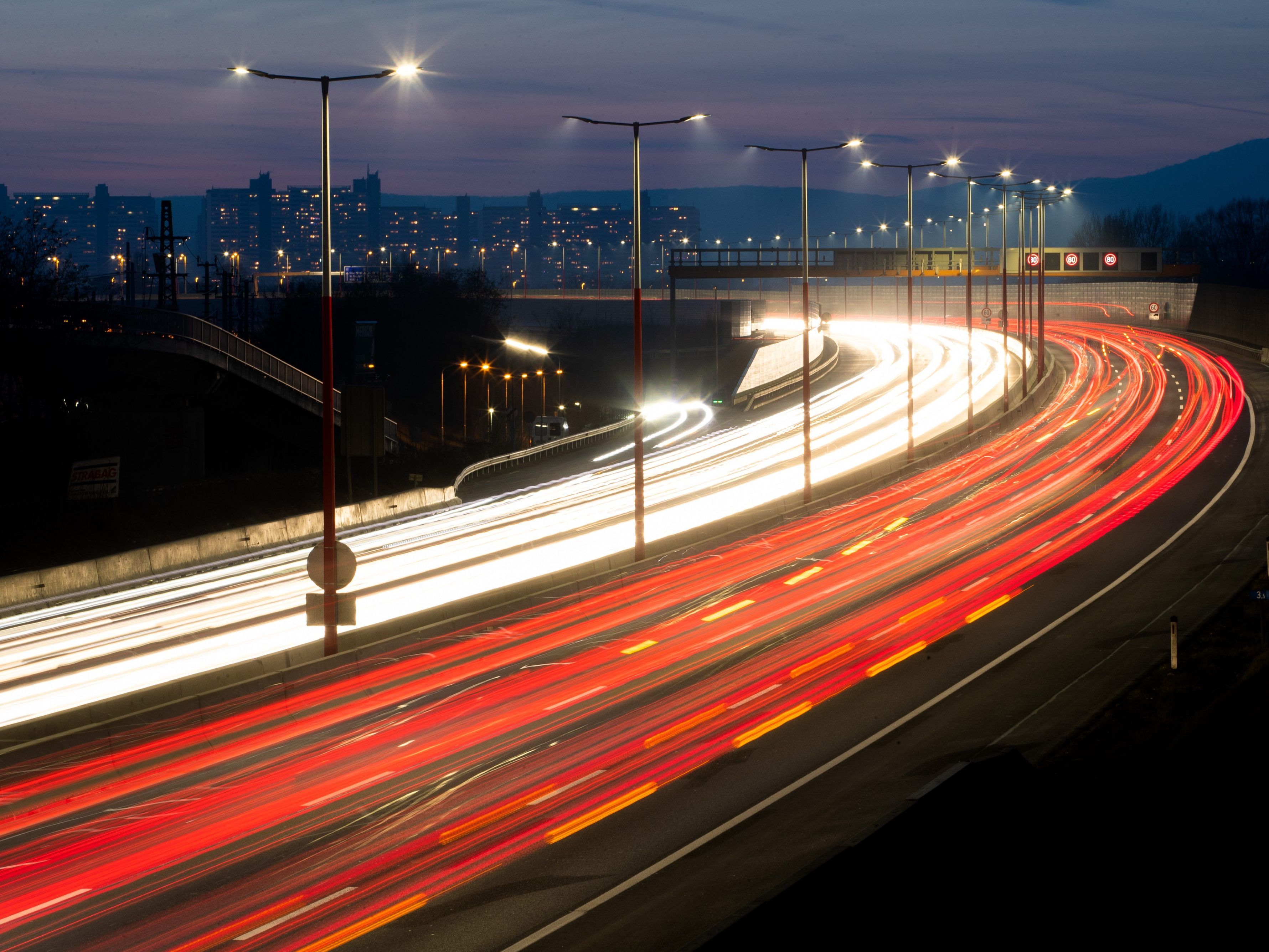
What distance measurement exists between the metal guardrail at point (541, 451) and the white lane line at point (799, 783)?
2524 centimetres

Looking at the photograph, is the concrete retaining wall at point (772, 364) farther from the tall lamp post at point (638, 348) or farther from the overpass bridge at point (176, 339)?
the tall lamp post at point (638, 348)

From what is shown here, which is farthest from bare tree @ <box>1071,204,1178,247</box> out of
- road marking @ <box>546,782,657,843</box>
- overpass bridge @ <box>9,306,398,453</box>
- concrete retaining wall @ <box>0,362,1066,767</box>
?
road marking @ <box>546,782,657,843</box>

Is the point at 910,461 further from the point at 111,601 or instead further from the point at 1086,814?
the point at 1086,814

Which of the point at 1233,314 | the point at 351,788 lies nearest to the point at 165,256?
the point at 1233,314

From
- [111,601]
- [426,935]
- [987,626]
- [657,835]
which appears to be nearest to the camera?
[426,935]

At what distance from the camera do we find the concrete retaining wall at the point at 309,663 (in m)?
17.1

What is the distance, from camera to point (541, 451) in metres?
60.7

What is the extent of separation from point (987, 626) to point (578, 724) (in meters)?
10.2

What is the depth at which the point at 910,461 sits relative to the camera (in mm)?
48625

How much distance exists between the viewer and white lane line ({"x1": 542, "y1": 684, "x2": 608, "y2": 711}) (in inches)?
767

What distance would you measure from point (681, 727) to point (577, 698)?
1917 millimetres

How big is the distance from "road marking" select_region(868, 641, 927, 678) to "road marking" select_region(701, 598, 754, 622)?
3537mm


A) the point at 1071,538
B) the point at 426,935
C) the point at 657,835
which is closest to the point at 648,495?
the point at 1071,538

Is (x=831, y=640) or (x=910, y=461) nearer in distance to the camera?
(x=831, y=640)
